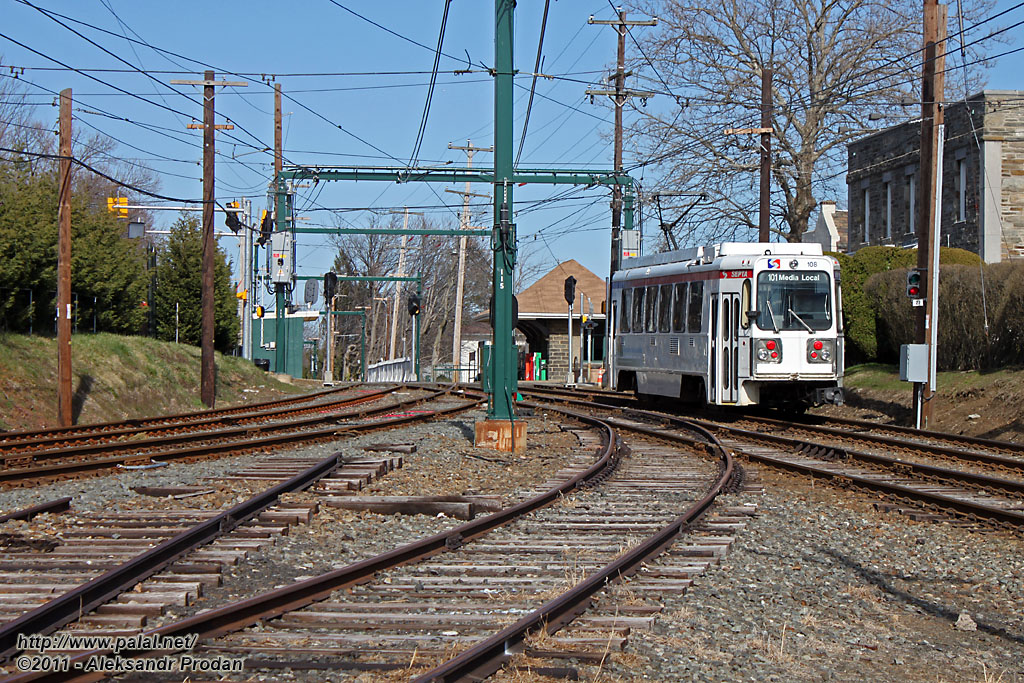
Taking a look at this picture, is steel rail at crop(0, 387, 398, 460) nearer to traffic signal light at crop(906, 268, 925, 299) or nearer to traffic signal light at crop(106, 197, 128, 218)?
traffic signal light at crop(906, 268, 925, 299)

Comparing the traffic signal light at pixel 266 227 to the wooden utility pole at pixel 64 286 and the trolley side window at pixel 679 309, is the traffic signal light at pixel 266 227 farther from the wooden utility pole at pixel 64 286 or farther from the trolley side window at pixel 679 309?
the trolley side window at pixel 679 309

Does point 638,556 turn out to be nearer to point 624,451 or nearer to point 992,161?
point 624,451

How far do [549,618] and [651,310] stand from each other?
18654mm

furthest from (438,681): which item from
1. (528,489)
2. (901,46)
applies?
Answer: (901,46)

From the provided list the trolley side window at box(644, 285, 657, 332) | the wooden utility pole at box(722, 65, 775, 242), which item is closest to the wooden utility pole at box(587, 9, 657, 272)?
the wooden utility pole at box(722, 65, 775, 242)

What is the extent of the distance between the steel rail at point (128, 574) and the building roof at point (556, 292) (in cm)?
4061

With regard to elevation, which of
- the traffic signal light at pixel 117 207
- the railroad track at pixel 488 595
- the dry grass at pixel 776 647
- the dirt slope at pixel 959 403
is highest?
the traffic signal light at pixel 117 207

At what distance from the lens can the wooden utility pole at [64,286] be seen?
71.5 feet

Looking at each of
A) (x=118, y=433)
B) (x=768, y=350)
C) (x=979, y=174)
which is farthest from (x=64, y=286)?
(x=979, y=174)

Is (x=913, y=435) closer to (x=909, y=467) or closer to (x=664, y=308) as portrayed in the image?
(x=909, y=467)

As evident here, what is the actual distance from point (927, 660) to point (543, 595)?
227 centimetres

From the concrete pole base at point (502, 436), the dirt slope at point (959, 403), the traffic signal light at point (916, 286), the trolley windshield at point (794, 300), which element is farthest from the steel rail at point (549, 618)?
the traffic signal light at point (916, 286)

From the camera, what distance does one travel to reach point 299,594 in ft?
21.1

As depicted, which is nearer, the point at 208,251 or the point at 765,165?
the point at 208,251
